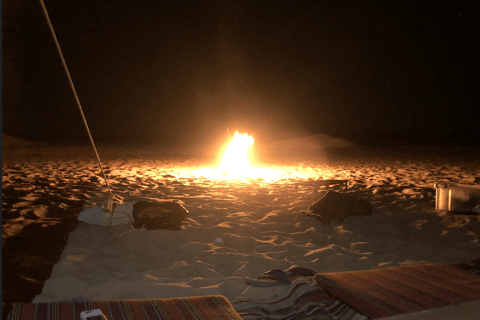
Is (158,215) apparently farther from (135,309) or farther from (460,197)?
(460,197)

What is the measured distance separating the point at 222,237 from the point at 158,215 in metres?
0.68

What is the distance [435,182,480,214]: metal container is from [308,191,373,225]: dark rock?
790mm

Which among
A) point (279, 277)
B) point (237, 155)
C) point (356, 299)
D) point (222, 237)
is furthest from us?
point (237, 155)

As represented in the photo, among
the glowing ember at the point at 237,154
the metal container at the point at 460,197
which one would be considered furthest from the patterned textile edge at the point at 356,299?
the glowing ember at the point at 237,154

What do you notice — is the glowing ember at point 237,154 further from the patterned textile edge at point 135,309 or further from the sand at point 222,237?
the patterned textile edge at point 135,309

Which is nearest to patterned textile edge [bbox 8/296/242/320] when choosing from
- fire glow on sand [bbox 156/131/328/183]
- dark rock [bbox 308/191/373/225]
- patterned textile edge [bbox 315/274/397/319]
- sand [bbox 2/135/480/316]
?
sand [bbox 2/135/480/316]

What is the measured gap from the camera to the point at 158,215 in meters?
3.47

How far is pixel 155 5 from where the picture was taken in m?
13.9

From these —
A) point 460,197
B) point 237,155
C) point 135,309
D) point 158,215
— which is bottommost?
point 135,309

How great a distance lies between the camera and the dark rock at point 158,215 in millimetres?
3420

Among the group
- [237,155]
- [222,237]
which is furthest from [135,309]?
[237,155]

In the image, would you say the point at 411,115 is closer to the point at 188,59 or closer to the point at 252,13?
the point at 252,13

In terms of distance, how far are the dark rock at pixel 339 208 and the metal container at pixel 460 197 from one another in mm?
790

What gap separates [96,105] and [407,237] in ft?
43.8
